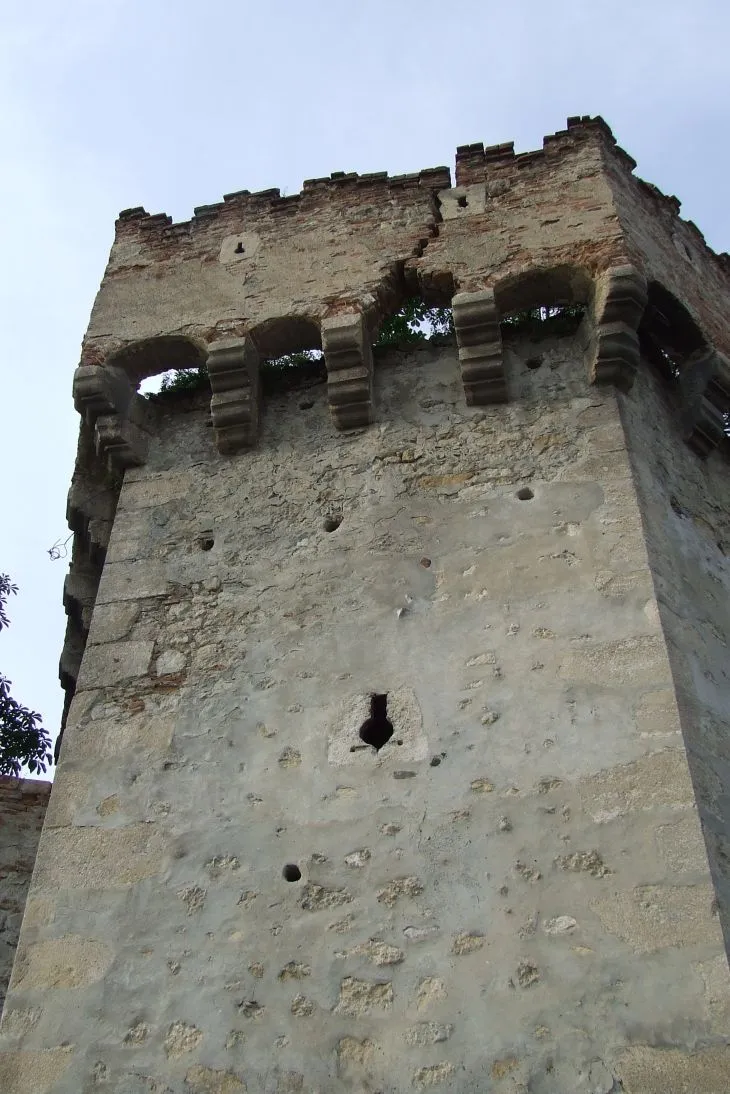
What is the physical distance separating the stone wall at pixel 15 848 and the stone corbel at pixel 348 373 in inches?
109

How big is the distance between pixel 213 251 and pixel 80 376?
125 cm

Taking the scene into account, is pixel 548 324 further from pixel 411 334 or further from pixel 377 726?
pixel 377 726

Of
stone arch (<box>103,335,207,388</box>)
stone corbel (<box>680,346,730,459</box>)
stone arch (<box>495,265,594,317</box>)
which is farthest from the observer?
stone arch (<box>103,335,207,388</box>)

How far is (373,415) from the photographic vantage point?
6430mm

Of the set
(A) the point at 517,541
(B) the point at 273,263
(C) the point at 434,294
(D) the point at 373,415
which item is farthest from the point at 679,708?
(B) the point at 273,263

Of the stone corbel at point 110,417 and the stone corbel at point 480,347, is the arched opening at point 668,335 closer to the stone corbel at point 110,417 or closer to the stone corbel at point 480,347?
the stone corbel at point 480,347

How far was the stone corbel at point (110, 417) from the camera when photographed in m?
6.66

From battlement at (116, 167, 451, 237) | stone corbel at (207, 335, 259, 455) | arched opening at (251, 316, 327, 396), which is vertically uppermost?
battlement at (116, 167, 451, 237)

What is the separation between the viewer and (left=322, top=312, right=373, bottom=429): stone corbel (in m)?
6.40

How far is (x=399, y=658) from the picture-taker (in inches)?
211

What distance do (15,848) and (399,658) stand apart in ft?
9.05

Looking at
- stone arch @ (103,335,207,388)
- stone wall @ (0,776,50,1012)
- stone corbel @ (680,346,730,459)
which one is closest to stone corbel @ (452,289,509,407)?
stone corbel @ (680,346,730,459)

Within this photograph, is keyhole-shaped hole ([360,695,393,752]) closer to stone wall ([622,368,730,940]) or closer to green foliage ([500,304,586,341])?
stone wall ([622,368,730,940])

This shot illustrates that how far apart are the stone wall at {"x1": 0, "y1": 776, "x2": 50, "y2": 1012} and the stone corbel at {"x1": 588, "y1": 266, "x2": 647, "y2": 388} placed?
3959 mm
